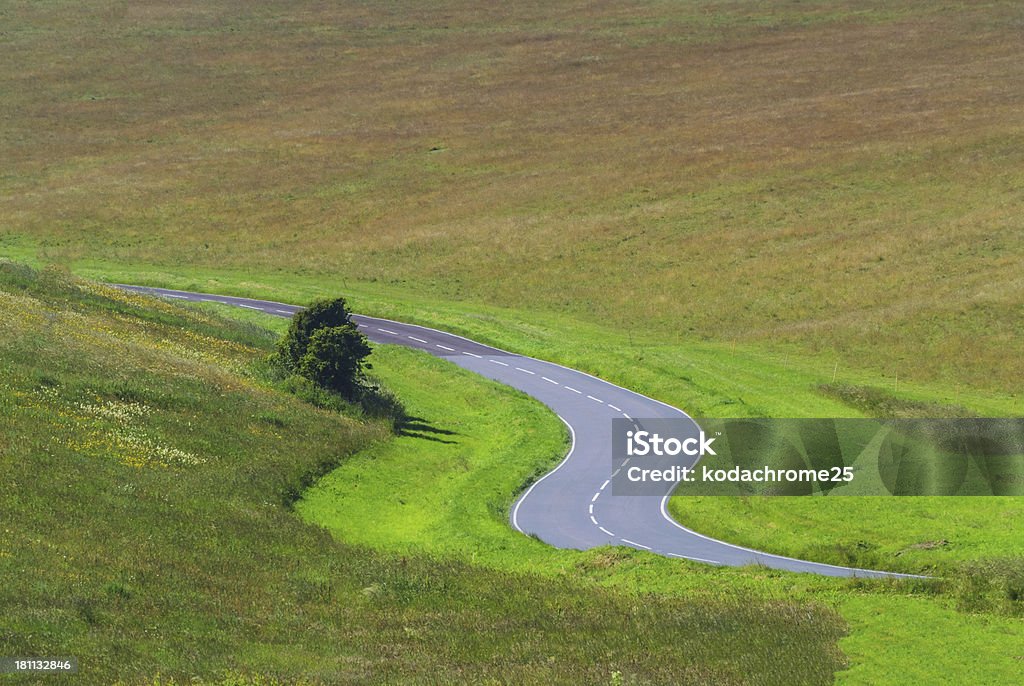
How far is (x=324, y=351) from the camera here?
178ft

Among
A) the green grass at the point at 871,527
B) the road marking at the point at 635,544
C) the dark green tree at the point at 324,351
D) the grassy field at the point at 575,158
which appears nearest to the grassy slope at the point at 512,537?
the green grass at the point at 871,527

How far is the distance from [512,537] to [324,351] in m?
19.1

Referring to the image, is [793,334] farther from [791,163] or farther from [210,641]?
[210,641]

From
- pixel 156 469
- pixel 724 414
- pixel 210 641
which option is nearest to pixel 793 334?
pixel 724 414

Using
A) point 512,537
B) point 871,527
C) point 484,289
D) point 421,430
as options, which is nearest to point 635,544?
point 512,537

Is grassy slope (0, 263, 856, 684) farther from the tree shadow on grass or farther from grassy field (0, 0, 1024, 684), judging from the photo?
the tree shadow on grass

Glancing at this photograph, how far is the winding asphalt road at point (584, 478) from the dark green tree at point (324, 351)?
10541 mm

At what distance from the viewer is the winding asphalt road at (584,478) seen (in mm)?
38562

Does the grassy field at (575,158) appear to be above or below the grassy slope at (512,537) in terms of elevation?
above

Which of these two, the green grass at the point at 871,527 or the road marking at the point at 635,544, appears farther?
the road marking at the point at 635,544

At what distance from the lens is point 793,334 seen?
7275 centimetres

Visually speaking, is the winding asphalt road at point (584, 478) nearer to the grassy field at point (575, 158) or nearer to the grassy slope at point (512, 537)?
the grassy slope at point (512, 537)

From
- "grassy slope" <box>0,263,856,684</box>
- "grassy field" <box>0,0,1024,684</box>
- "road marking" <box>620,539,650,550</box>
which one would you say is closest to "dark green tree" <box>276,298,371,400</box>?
"grassy field" <box>0,0,1024,684</box>

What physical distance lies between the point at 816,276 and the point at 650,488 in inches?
1599
